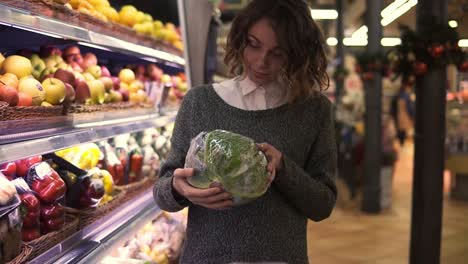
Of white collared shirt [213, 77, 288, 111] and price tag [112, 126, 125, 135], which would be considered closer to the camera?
white collared shirt [213, 77, 288, 111]

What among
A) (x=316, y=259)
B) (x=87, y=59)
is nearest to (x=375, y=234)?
(x=316, y=259)

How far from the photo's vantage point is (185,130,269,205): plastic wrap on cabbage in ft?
4.22

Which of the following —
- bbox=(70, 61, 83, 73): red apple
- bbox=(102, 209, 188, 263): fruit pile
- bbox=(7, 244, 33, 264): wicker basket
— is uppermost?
bbox=(70, 61, 83, 73): red apple

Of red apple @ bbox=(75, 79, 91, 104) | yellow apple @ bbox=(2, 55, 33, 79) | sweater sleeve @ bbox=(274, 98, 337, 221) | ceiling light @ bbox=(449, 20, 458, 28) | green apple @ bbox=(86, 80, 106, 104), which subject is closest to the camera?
sweater sleeve @ bbox=(274, 98, 337, 221)

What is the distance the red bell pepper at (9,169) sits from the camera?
5.78 feet

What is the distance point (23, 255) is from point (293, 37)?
0.96 m

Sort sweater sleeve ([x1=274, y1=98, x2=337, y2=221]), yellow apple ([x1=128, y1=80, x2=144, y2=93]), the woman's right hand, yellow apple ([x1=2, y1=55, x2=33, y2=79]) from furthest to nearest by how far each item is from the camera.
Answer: yellow apple ([x1=128, y1=80, x2=144, y2=93]), yellow apple ([x1=2, y1=55, x2=33, y2=79]), sweater sleeve ([x1=274, y1=98, x2=337, y2=221]), the woman's right hand

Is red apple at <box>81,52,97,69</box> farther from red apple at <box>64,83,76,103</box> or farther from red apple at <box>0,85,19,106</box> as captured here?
red apple at <box>0,85,19,106</box>

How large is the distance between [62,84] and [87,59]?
0.68 meters

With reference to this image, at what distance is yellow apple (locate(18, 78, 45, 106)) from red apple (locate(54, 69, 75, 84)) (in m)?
0.25

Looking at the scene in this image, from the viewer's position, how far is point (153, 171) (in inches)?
118

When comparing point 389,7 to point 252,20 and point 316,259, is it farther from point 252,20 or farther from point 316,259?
point 252,20

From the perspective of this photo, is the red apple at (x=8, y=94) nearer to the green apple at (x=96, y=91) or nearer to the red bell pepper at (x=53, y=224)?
the red bell pepper at (x=53, y=224)

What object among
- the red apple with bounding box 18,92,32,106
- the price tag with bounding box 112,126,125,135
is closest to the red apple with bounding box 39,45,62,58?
the price tag with bounding box 112,126,125,135
